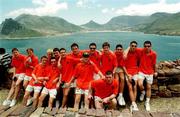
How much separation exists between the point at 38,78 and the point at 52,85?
56 centimetres

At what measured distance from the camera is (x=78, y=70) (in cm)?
784

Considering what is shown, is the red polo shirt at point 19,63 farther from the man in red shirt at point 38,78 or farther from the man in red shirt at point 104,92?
the man in red shirt at point 104,92

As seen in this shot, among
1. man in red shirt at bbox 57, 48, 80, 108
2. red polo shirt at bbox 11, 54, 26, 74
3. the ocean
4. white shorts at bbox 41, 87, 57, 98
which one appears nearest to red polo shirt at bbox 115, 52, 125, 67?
man in red shirt at bbox 57, 48, 80, 108

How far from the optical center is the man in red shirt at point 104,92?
7.23 metres

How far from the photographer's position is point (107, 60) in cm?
827

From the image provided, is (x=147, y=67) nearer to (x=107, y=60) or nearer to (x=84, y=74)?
(x=107, y=60)

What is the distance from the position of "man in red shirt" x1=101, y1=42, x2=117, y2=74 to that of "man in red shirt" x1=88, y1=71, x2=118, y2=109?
98 centimetres

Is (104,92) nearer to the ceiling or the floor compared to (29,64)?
nearer to the floor

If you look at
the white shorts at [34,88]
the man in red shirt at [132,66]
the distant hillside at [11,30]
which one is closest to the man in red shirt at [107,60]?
the man in red shirt at [132,66]

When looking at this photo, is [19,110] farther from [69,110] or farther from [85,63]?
[85,63]

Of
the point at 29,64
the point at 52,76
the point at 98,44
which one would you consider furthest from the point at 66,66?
the point at 98,44

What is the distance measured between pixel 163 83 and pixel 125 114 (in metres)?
3.24

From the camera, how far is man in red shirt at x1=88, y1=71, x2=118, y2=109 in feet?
23.7

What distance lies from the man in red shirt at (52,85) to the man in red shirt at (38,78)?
0.57 ft
